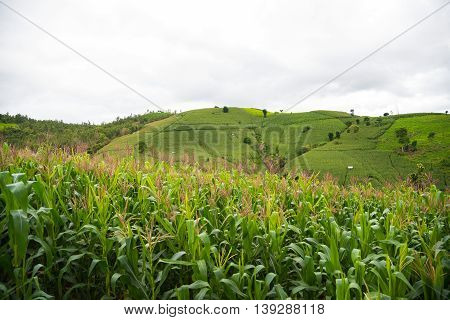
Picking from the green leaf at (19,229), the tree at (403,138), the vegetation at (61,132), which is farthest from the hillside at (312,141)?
the green leaf at (19,229)

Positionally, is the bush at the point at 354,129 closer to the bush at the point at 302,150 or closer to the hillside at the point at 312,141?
the hillside at the point at 312,141

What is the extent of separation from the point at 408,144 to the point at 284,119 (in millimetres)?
25910

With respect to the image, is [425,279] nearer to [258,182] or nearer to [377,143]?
[258,182]

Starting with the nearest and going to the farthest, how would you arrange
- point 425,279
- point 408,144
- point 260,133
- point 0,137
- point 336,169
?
1. point 425,279
2. point 0,137
3. point 336,169
4. point 408,144
5. point 260,133

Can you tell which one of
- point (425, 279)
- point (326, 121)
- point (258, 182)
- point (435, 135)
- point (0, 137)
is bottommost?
point (425, 279)

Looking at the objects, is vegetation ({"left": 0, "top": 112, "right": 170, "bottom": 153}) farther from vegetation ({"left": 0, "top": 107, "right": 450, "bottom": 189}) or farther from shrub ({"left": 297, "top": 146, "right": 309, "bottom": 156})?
shrub ({"left": 297, "top": 146, "right": 309, "bottom": 156})

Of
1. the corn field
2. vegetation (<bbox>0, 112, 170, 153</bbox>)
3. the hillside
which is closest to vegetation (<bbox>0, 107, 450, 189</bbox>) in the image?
the hillside

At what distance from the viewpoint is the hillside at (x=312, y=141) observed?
36.4 m

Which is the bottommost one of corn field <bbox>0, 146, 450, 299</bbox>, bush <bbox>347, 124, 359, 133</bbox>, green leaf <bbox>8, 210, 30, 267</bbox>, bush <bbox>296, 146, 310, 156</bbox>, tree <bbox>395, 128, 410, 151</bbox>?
corn field <bbox>0, 146, 450, 299</bbox>

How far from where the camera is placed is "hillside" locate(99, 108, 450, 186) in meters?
36.4

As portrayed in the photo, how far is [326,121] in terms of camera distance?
199ft

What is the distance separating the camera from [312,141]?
161 feet

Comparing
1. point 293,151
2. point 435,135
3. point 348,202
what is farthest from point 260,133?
point 348,202

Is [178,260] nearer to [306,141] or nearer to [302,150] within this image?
[302,150]
